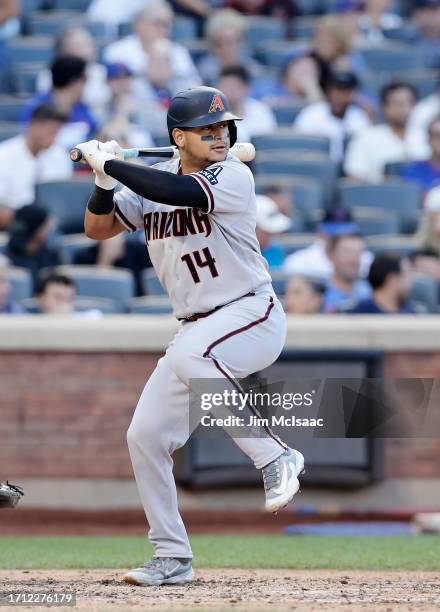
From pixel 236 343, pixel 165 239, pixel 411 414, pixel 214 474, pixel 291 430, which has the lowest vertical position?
pixel 214 474

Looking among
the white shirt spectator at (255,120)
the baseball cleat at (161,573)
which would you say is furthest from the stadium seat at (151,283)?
the baseball cleat at (161,573)

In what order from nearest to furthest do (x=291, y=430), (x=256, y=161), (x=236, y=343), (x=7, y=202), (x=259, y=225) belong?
(x=236, y=343) < (x=291, y=430) < (x=259, y=225) < (x=7, y=202) < (x=256, y=161)

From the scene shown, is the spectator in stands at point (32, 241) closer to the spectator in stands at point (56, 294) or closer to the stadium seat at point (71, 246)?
the stadium seat at point (71, 246)

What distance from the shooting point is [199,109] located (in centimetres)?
492

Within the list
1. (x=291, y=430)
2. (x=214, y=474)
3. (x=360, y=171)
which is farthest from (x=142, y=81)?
(x=291, y=430)

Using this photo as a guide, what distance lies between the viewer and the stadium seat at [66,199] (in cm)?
948

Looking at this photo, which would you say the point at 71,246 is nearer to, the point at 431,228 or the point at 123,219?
the point at 431,228

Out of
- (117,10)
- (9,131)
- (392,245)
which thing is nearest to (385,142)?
(392,245)

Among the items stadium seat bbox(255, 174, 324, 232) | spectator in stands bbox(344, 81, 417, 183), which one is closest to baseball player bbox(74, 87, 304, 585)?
stadium seat bbox(255, 174, 324, 232)

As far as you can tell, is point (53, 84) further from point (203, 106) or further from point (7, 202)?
point (203, 106)

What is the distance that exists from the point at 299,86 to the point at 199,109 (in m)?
7.22

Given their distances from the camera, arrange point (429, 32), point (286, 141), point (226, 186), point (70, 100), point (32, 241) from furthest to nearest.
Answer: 1. point (429, 32)
2. point (286, 141)
3. point (70, 100)
4. point (32, 241)
5. point (226, 186)

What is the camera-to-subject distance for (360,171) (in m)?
11.1

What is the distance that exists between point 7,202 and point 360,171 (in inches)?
118
